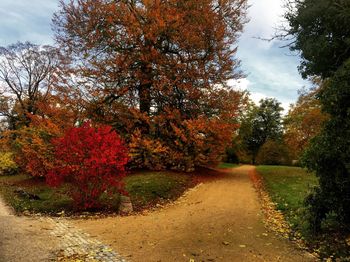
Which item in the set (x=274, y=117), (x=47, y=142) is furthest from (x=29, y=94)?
(x=274, y=117)

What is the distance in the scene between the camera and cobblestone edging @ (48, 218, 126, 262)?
705 cm

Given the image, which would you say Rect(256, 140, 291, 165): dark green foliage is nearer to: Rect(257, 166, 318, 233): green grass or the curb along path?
Rect(257, 166, 318, 233): green grass

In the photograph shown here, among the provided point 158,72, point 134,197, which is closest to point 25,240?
point 134,197

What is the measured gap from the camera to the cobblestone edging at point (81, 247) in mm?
7049

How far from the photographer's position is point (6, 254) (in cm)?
701

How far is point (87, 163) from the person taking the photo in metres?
11.7

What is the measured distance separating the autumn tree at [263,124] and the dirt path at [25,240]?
47232mm

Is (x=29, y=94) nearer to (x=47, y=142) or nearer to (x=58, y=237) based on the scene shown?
(x=47, y=142)

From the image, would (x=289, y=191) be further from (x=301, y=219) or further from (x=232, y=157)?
(x=232, y=157)

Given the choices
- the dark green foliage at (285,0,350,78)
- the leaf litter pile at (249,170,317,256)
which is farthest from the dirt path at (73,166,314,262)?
the dark green foliage at (285,0,350,78)

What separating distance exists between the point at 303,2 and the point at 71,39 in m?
16.0

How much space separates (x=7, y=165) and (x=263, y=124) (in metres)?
42.6

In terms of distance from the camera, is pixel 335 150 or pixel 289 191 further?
pixel 289 191

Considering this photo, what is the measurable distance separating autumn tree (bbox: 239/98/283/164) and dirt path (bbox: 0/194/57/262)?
47.2m
